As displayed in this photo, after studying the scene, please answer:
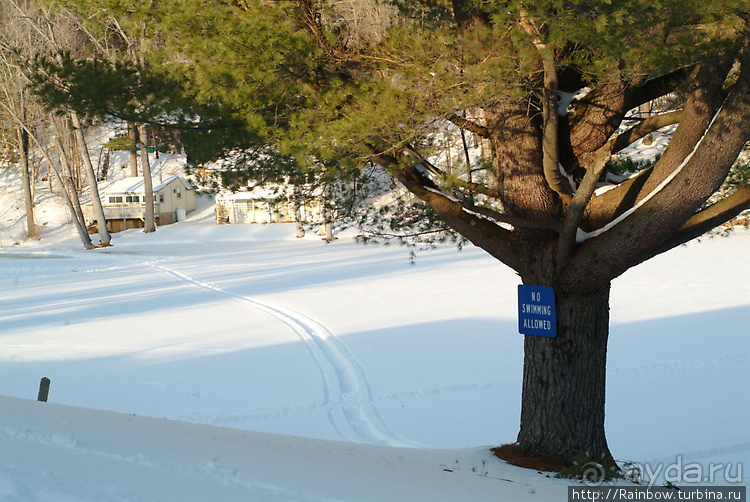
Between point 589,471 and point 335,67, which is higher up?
point 335,67

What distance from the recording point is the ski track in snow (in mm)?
6773

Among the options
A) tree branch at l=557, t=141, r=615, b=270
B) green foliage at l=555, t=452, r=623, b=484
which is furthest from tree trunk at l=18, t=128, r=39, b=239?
green foliage at l=555, t=452, r=623, b=484

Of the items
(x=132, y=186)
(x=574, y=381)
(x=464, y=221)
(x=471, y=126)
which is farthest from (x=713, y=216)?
(x=132, y=186)

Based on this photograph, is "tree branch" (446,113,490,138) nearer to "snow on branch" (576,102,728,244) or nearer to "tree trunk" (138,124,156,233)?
"snow on branch" (576,102,728,244)

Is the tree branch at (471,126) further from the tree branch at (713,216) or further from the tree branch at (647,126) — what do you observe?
the tree branch at (713,216)

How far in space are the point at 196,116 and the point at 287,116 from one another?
85cm

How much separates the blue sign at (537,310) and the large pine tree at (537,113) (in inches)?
5.5

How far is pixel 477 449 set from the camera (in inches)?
219

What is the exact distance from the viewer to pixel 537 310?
500cm

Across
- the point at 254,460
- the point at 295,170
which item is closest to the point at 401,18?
the point at 295,170

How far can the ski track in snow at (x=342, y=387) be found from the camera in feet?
22.2

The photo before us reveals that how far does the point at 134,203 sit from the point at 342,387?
120 feet

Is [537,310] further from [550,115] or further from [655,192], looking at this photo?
[550,115]

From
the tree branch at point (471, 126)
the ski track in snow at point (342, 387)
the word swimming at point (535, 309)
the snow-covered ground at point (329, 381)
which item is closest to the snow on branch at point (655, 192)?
the word swimming at point (535, 309)
